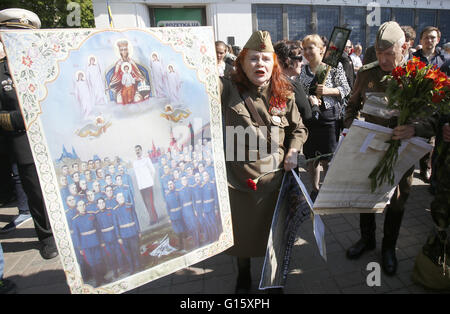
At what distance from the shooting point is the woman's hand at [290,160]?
206 centimetres

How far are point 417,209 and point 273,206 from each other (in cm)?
251

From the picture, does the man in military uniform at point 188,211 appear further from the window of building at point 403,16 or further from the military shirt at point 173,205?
the window of building at point 403,16

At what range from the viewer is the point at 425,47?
484cm

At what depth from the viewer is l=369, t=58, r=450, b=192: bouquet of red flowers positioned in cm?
183

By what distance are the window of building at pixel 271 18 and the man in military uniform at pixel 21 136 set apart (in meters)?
16.2

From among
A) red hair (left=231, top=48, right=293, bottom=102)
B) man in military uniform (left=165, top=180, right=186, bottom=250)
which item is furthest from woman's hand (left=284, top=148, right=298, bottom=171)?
man in military uniform (left=165, top=180, right=186, bottom=250)

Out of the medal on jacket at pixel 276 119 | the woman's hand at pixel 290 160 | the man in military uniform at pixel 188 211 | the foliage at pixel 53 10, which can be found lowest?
the man in military uniform at pixel 188 211

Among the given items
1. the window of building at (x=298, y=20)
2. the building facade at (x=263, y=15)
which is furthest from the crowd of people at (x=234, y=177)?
the window of building at (x=298, y=20)

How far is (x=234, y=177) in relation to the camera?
207 cm

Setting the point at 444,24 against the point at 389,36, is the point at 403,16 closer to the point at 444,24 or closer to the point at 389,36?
the point at 444,24

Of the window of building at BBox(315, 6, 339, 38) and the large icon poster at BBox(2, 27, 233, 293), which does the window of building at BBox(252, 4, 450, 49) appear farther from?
the large icon poster at BBox(2, 27, 233, 293)

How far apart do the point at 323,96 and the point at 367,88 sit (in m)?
1.08

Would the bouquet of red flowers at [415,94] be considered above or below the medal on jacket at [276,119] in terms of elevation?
above
